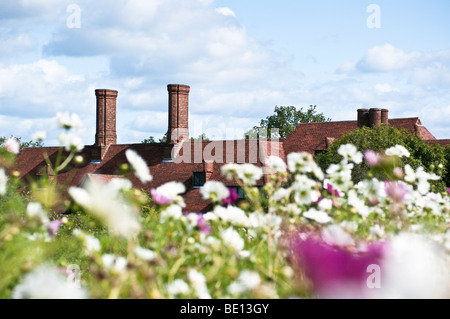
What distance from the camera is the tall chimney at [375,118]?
1506 inches

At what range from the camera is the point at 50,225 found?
137 inches

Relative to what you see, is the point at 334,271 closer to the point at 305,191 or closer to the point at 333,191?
the point at 305,191

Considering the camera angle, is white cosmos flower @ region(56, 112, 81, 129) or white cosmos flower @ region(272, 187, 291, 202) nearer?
white cosmos flower @ region(56, 112, 81, 129)

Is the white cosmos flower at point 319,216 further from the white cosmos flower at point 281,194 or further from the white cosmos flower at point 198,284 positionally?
the white cosmos flower at point 198,284

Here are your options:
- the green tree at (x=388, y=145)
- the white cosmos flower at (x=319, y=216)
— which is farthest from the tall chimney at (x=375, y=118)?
the white cosmos flower at (x=319, y=216)

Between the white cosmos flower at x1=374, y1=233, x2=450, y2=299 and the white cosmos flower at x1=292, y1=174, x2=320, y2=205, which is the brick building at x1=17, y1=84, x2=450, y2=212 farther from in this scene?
the white cosmos flower at x1=374, y1=233, x2=450, y2=299

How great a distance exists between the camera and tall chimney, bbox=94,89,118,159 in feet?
139

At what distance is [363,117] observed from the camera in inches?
1533

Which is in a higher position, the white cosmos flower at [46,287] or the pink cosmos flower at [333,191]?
the pink cosmos flower at [333,191]

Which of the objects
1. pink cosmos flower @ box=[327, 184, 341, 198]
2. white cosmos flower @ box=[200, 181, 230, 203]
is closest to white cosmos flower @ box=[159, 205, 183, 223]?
white cosmos flower @ box=[200, 181, 230, 203]

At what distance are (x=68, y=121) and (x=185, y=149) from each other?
116 ft

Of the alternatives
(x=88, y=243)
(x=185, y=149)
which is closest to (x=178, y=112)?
(x=185, y=149)

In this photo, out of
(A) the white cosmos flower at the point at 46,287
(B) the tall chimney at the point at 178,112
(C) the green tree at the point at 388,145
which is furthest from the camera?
(B) the tall chimney at the point at 178,112
